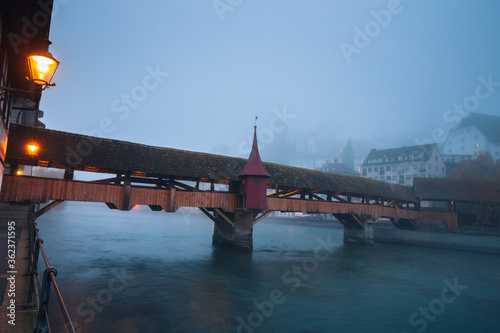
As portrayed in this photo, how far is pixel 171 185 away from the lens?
18891mm

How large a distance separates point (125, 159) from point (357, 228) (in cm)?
2264

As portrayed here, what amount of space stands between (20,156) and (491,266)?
94.4 feet

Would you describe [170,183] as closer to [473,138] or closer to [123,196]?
[123,196]

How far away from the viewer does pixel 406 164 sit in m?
62.0

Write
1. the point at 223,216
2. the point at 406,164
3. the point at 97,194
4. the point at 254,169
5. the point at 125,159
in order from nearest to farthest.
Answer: the point at 97,194, the point at 125,159, the point at 254,169, the point at 223,216, the point at 406,164

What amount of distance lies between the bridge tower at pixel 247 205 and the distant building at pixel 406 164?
158 feet

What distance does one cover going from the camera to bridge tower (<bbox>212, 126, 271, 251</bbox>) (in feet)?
66.1

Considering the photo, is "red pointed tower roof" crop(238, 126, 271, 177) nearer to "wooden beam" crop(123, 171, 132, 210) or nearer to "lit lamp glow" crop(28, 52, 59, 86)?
"wooden beam" crop(123, 171, 132, 210)

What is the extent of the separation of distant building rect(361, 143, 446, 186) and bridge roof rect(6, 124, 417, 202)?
41.0m

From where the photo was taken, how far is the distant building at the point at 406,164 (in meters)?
58.1

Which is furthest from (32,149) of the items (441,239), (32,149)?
(441,239)

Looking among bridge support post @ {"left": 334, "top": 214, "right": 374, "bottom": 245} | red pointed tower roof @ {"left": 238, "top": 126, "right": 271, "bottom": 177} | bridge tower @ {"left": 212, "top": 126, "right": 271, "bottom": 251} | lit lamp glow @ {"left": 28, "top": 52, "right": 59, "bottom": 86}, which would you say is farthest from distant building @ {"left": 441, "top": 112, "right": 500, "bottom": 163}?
lit lamp glow @ {"left": 28, "top": 52, "right": 59, "bottom": 86}

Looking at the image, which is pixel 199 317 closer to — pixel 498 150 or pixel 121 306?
pixel 121 306

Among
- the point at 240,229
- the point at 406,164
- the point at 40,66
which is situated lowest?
the point at 240,229
